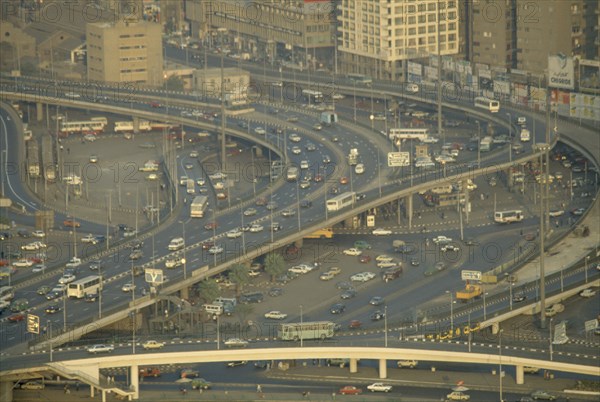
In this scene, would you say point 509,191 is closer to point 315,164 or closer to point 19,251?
point 315,164

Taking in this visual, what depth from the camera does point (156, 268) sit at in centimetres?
9825

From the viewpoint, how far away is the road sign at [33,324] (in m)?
89.6

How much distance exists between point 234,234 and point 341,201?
574cm

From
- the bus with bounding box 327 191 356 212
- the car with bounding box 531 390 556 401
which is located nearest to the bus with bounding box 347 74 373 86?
the bus with bounding box 327 191 356 212

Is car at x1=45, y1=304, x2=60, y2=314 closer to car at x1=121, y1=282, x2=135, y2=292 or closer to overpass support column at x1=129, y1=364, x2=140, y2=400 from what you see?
car at x1=121, y1=282, x2=135, y2=292

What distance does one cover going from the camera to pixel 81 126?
12962 cm

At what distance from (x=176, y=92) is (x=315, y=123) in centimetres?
1122

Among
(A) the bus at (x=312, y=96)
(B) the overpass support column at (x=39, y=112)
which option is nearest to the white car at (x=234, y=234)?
(A) the bus at (x=312, y=96)

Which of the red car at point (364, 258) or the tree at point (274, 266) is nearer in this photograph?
the tree at point (274, 266)

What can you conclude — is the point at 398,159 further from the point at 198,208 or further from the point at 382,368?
the point at 382,368

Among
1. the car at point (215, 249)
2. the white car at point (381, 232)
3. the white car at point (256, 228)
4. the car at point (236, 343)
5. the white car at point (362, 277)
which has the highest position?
the car at point (236, 343)

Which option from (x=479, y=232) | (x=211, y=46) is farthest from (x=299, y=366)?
(x=211, y=46)

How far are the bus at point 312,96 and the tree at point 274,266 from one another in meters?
34.2

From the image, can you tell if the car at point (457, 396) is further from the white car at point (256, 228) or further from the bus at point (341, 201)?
the bus at point (341, 201)
